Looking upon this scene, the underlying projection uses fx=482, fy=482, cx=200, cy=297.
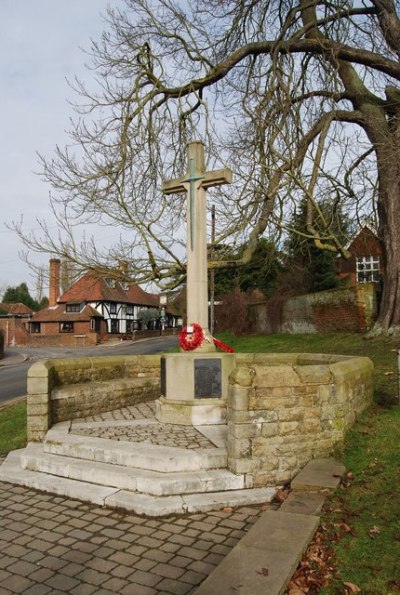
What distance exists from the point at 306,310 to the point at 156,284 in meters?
10.8

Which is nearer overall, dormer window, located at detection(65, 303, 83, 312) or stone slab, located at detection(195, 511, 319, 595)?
stone slab, located at detection(195, 511, 319, 595)

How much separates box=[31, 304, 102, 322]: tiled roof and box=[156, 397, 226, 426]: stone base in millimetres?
43632

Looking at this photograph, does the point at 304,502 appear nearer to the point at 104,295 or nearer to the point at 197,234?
the point at 197,234

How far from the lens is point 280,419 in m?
5.46

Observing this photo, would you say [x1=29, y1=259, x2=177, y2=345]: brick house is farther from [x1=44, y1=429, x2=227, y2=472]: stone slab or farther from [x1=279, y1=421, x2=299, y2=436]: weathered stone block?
[x1=279, y1=421, x2=299, y2=436]: weathered stone block

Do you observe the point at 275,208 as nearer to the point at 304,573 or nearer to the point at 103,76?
the point at 103,76

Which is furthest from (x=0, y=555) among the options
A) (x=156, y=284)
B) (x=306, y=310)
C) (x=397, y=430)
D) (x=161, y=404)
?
(x=306, y=310)

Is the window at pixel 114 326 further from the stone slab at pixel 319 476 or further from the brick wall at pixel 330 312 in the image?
the stone slab at pixel 319 476

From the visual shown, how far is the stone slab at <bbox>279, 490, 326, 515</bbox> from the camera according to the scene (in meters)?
4.41

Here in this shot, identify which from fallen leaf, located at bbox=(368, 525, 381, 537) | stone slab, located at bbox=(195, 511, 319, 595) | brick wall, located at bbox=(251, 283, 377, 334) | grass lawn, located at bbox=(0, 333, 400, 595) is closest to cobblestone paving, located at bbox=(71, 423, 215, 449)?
grass lawn, located at bbox=(0, 333, 400, 595)

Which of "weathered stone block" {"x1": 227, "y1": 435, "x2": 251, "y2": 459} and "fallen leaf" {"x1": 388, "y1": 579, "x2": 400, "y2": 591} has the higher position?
"weathered stone block" {"x1": 227, "y1": 435, "x2": 251, "y2": 459}

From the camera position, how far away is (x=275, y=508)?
4.90 metres

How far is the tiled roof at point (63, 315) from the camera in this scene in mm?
50062

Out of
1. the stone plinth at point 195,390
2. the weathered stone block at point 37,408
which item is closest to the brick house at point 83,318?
the stone plinth at point 195,390
